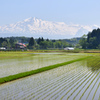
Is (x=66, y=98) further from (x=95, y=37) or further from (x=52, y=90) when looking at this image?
(x=95, y=37)

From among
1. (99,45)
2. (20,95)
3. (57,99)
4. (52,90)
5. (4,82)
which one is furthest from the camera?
(99,45)

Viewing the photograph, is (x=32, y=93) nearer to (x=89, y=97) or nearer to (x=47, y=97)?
(x=47, y=97)

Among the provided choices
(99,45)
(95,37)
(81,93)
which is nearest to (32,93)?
(81,93)

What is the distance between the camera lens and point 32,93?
11.1 metres

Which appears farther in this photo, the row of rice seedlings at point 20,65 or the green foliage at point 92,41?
the green foliage at point 92,41

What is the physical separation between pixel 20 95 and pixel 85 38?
176938 millimetres

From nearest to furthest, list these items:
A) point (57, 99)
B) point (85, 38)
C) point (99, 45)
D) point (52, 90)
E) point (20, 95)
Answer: point (57, 99), point (20, 95), point (52, 90), point (99, 45), point (85, 38)

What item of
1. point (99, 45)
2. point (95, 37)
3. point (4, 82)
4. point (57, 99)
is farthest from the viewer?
point (95, 37)

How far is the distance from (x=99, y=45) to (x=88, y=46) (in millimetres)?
12272

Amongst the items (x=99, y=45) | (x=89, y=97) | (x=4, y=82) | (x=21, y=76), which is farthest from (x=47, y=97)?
(x=99, y=45)

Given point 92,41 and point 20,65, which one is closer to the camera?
point 20,65

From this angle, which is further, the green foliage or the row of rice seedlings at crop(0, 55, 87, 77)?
the green foliage

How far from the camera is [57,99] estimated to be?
32.3 feet

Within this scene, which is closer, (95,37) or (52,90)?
(52,90)
